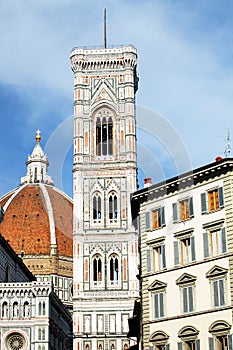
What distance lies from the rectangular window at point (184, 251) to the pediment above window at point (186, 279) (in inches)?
24.3

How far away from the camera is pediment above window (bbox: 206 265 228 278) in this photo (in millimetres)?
30422

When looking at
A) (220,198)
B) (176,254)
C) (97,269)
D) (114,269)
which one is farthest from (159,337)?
(114,269)

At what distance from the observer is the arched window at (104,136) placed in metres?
71.0

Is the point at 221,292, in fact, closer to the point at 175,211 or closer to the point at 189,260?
the point at 189,260

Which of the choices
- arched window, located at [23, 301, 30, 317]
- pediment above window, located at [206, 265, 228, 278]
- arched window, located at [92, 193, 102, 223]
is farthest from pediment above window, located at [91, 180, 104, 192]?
pediment above window, located at [206, 265, 228, 278]

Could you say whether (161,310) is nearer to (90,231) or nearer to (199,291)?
(199,291)

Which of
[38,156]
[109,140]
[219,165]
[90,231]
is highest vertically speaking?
[38,156]

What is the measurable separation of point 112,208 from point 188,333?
1513 inches

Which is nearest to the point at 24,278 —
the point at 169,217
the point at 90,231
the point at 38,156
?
the point at 90,231

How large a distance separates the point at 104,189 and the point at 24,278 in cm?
2426

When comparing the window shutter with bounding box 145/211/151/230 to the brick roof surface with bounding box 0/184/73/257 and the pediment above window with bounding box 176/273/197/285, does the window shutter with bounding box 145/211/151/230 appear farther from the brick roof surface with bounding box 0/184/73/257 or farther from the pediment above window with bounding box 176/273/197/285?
the brick roof surface with bounding box 0/184/73/257

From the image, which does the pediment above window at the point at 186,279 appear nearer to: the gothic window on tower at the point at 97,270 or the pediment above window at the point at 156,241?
the pediment above window at the point at 156,241

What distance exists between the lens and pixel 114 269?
67.6 metres

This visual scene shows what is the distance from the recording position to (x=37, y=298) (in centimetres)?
7169
